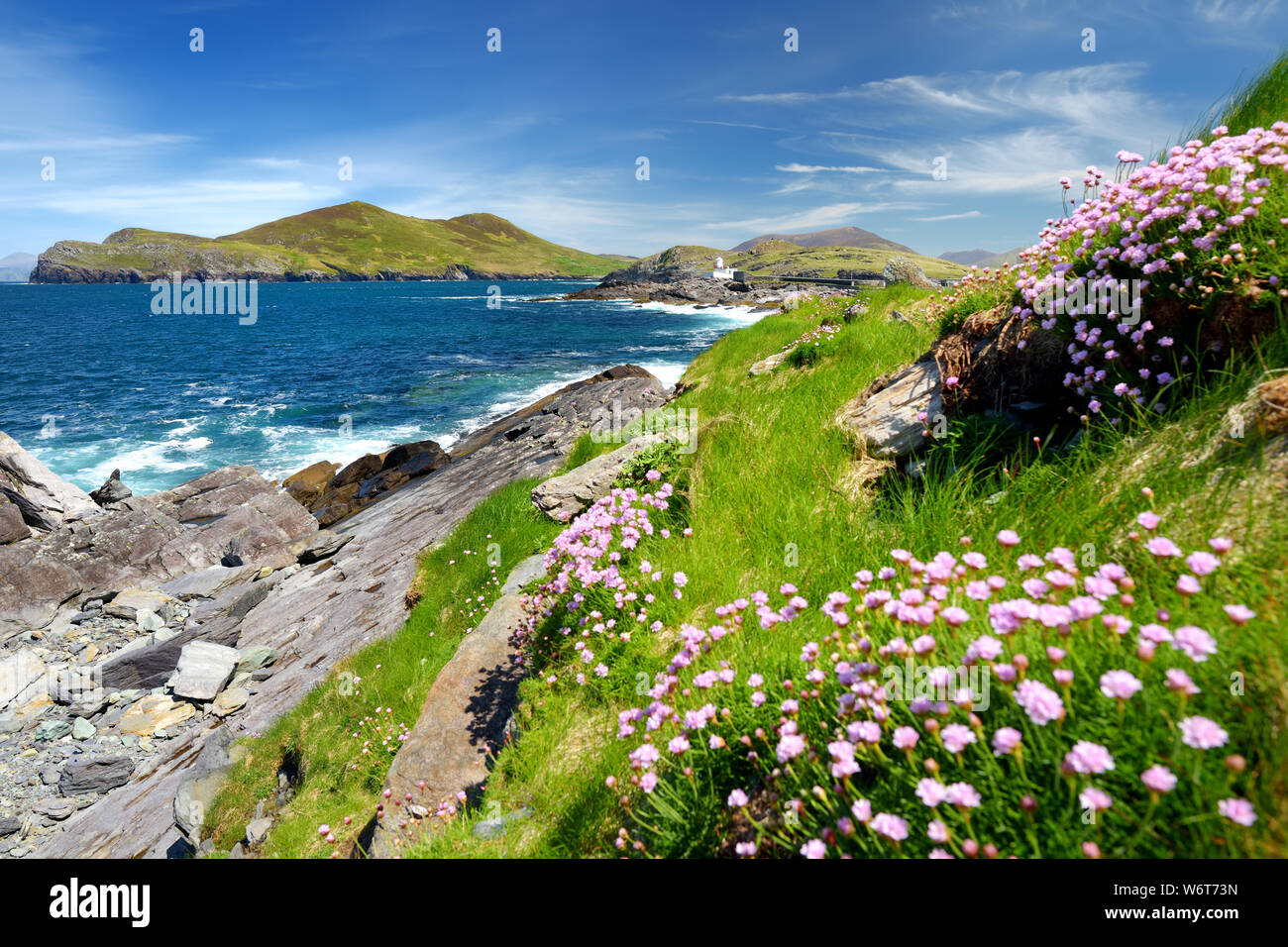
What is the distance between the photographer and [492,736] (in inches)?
237

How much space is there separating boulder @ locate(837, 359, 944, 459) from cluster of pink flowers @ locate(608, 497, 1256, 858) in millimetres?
3199

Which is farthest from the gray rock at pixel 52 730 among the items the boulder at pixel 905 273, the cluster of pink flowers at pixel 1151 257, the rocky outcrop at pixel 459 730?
the boulder at pixel 905 273

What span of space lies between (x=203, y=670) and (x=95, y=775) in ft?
7.84

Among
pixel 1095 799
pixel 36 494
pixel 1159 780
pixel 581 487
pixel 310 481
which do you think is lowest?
pixel 310 481

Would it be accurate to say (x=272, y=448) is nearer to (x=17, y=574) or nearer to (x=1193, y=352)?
(x=17, y=574)

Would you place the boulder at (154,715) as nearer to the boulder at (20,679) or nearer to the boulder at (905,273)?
the boulder at (20,679)

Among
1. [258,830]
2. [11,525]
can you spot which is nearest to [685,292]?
[11,525]

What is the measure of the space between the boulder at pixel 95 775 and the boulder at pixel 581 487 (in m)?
10.3

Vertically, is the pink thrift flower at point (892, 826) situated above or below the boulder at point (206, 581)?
above

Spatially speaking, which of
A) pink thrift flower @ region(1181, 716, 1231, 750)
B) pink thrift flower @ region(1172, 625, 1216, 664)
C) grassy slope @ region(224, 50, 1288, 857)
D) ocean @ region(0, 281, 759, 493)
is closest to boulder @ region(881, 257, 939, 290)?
ocean @ region(0, 281, 759, 493)

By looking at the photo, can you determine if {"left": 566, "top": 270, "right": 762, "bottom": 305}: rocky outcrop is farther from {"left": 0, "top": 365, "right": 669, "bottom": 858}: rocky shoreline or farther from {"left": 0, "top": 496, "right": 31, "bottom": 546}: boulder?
{"left": 0, "top": 496, "right": 31, "bottom": 546}: boulder

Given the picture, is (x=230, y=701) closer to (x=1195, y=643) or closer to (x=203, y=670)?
(x=203, y=670)

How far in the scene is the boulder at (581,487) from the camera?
9.23m

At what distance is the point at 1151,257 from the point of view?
14.5 ft
